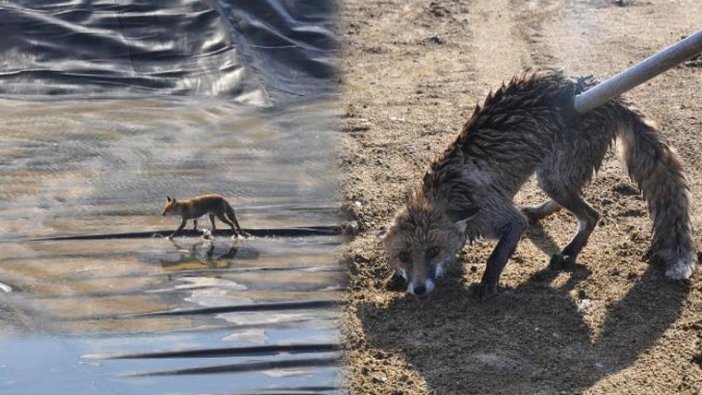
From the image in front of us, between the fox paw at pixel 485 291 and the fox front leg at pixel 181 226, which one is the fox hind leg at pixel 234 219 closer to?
the fox front leg at pixel 181 226

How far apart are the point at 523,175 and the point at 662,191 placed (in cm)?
84

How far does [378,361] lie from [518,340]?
30.6 inches

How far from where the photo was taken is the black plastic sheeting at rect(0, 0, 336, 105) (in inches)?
395

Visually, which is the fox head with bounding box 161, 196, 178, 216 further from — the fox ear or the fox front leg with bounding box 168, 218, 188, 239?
the fox ear

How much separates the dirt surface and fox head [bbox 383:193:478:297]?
0.17 metres

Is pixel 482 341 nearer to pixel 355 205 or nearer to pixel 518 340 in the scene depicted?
pixel 518 340

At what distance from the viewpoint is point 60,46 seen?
413 inches

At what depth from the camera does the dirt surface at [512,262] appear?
19.6 ft

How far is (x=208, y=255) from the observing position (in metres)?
7.24

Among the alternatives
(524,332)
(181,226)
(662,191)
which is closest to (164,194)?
(181,226)

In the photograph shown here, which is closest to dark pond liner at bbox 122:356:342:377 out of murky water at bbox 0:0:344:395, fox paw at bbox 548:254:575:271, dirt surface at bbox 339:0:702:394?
murky water at bbox 0:0:344:395

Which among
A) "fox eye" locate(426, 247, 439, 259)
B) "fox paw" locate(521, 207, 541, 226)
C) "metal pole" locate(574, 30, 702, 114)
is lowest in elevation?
"fox paw" locate(521, 207, 541, 226)

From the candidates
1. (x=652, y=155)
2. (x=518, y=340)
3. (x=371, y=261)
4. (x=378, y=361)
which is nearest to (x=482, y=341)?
(x=518, y=340)

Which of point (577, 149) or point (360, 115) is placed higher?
point (577, 149)
